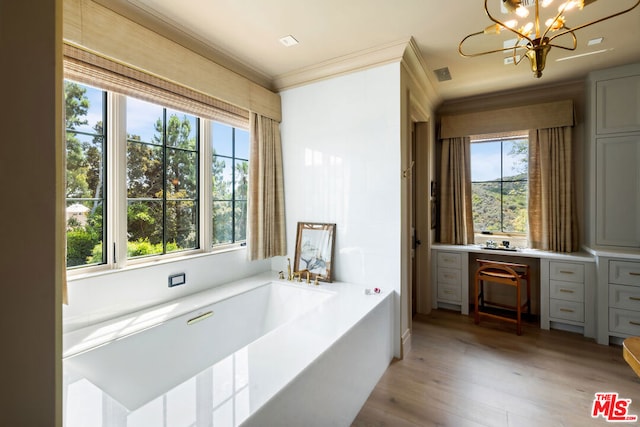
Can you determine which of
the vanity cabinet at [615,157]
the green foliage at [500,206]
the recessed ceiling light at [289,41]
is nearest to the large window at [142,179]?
the recessed ceiling light at [289,41]

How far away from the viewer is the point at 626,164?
8.78 ft

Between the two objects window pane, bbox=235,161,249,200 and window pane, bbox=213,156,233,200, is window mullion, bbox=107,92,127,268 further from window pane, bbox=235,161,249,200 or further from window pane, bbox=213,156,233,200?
window pane, bbox=235,161,249,200

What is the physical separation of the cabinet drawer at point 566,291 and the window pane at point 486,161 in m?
1.40

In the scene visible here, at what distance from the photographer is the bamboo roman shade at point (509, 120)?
3105 millimetres

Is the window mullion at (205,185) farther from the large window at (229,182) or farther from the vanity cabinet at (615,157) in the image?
the vanity cabinet at (615,157)

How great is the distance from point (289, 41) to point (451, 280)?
3123 mm

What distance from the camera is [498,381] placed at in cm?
213

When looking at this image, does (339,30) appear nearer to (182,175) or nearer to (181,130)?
(181,130)

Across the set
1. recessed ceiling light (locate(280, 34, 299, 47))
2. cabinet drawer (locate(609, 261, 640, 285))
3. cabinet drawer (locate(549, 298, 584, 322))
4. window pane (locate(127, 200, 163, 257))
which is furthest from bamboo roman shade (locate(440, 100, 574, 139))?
window pane (locate(127, 200, 163, 257))

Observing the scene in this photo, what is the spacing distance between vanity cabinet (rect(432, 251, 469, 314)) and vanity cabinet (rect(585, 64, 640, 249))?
125 centimetres

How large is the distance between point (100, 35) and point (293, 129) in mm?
1605

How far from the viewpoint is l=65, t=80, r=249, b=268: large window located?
1.74 metres

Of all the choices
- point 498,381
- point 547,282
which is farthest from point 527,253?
point 498,381

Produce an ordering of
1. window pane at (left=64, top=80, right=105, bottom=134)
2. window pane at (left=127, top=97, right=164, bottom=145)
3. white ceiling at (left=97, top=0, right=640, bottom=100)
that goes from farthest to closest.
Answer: window pane at (left=127, top=97, right=164, bottom=145), white ceiling at (left=97, top=0, right=640, bottom=100), window pane at (left=64, top=80, right=105, bottom=134)
